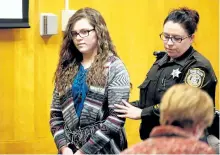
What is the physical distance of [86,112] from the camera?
263 cm

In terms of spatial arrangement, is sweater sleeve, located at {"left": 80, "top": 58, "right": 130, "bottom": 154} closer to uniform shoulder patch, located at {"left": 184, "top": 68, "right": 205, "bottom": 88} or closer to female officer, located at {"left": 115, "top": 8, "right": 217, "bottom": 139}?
female officer, located at {"left": 115, "top": 8, "right": 217, "bottom": 139}

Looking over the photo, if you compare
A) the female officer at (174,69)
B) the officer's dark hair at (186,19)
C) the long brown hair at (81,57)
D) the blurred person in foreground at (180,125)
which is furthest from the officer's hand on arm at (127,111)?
the blurred person in foreground at (180,125)

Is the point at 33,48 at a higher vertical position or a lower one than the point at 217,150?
higher

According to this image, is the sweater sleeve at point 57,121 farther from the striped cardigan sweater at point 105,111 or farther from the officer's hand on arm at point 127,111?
the officer's hand on arm at point 127,111

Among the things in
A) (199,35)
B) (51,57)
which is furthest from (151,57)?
(51,57)

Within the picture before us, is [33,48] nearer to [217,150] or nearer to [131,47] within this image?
[131,47]

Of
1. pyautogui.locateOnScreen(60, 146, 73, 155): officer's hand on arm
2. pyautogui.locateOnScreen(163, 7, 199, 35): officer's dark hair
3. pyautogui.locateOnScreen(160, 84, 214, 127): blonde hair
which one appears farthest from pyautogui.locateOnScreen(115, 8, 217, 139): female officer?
pyautogui.locateOnScreen(160, 84, 214, 127): blonde hair

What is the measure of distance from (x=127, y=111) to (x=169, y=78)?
0.28 metres

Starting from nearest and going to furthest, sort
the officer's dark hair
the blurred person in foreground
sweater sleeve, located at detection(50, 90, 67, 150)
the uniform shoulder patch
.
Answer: the blurred person in foreground
the uniform shoulder patch
the officer's dark hair
sweater sleeve, located at detection(50, 90, 67, 150)

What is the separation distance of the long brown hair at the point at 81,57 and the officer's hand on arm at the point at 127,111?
0.15 meters

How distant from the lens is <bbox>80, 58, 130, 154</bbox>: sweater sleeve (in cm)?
261

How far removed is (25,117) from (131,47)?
0.98 m

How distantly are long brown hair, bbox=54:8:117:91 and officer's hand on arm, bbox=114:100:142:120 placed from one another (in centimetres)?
15

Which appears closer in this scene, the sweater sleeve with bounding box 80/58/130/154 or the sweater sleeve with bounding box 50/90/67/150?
the sweater sleeve with bounding box 80/58/130/154
